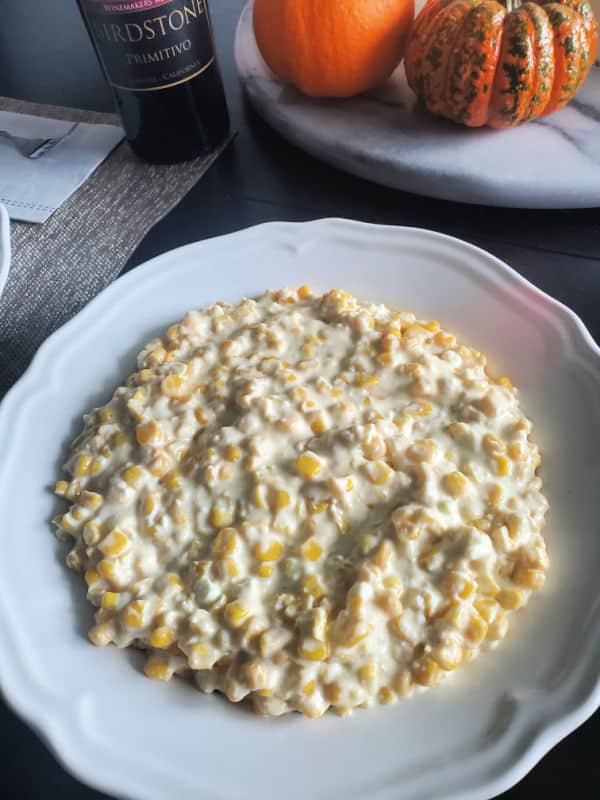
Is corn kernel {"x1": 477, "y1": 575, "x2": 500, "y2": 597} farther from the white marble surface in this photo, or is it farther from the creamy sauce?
the white marble surface

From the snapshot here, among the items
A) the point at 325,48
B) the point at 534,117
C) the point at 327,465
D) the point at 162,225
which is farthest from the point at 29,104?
the point at 327,465

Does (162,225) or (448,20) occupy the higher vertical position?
(448,20)

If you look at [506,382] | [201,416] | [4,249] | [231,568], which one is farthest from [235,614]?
[4,249]

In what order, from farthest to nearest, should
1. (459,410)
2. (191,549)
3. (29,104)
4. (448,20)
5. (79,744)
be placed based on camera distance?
(29,104) < (448,20) < (459,410) < (191,549) < (79,744)

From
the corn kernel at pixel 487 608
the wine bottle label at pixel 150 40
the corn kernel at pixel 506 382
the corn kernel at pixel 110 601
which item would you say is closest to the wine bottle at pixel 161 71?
the wine bottle label at pixel 150 40

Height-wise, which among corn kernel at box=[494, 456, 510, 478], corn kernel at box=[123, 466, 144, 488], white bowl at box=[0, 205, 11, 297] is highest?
white bowl at box=[0, 205, 11, 297]

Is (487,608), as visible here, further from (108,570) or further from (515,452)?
(108,570)

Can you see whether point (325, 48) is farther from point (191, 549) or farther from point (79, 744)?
point (79, 744)

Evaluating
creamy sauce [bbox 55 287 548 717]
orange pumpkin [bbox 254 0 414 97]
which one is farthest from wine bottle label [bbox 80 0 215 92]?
creamy sauce [bbox 55 287 548 717]
